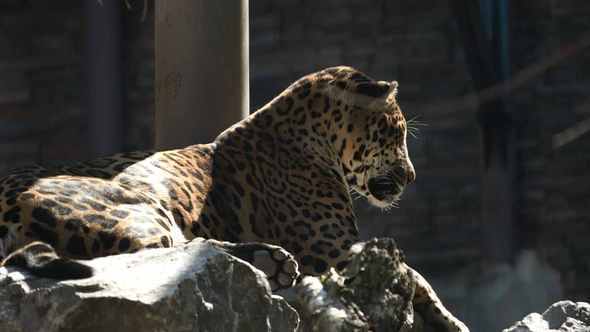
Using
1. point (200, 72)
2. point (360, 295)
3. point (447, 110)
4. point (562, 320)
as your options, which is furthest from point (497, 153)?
point (360, 295)

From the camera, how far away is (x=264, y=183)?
6.20 m

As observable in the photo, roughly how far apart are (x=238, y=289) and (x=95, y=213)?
3.79 feet

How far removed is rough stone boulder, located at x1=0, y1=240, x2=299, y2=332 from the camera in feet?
11.2

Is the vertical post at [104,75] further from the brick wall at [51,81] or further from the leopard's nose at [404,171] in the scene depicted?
the leopard's nose at [404,171]

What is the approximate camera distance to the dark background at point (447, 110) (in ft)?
38.7

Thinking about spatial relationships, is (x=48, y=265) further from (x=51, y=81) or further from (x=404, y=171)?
(x=51, y=81)

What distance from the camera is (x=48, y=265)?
3.54m

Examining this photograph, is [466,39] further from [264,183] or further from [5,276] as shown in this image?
[5,276]

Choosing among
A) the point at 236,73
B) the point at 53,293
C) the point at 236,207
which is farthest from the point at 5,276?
the point at 236,73

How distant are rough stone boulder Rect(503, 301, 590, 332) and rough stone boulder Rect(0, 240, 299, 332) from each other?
1642mm

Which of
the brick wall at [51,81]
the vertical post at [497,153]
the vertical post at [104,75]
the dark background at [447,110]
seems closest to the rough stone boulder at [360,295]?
the dark background at [447,110]

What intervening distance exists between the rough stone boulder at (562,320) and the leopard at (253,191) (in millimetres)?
310

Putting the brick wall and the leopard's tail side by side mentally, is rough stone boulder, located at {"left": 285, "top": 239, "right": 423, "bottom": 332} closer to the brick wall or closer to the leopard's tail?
the leopard's tail

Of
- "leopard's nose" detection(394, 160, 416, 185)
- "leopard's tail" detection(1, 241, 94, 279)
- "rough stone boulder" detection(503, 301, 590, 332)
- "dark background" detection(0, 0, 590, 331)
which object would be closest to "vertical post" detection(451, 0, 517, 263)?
"dark background" detection(0, 0, 590, 331)
